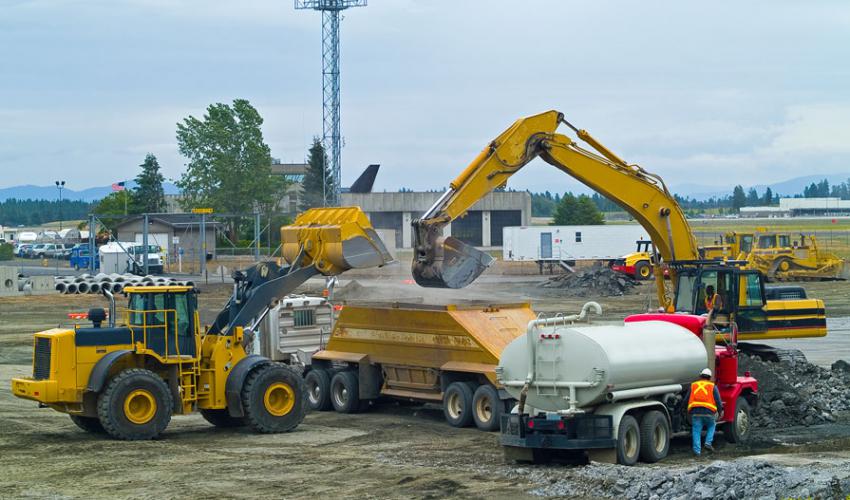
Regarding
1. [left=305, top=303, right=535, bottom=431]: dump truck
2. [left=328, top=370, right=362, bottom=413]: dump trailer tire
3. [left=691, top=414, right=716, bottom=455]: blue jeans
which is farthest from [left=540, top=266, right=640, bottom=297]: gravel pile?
[left=691, top=414, right=716, bottom=455]: blue jeans

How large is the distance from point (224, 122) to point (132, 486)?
3513 inches

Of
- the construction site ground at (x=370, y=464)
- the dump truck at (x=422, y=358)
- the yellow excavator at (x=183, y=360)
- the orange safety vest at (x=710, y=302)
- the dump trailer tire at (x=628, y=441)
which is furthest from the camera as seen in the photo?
the orange safety vest at (x=710, y=302)

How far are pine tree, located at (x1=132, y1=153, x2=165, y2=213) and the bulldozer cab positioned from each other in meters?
92.4

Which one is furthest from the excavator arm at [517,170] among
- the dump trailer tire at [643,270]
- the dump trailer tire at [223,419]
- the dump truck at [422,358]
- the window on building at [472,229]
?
the window on building at [472,229]

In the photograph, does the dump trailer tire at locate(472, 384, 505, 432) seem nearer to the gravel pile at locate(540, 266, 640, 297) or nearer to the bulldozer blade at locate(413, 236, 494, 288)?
the bulldozer blade at locate(413, 236, 494, 288)

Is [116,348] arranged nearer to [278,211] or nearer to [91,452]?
[91,452]

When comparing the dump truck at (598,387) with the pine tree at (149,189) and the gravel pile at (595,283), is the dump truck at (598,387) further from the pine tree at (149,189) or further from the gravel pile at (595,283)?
the pine tree at (149,189)

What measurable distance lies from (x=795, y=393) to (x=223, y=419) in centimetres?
1082

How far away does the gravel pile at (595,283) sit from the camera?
191ft

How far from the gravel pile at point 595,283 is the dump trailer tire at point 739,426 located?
37472mm

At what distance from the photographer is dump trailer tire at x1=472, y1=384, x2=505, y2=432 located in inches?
820

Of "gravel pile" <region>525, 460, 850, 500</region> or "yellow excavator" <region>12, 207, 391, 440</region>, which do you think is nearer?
"gravel pile" <region>525, 460, 850, 500</region>

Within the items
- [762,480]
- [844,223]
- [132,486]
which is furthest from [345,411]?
[844,223]

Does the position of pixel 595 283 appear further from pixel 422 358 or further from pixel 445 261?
pixel 422 358
